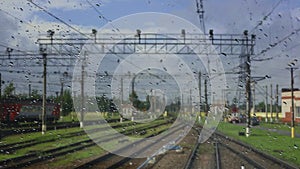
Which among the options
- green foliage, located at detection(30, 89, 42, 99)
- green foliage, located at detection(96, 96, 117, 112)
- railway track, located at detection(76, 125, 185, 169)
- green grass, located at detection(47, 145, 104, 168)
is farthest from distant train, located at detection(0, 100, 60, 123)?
railway track, located at detection(76, 125, 185, 169)

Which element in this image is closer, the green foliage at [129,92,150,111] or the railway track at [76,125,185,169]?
the railway track at [76,125,185,169]

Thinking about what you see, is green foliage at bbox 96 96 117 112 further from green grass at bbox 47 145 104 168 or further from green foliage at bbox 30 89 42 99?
green foliage at bbox 30 89 42 99

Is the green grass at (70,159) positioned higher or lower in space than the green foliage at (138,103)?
lower

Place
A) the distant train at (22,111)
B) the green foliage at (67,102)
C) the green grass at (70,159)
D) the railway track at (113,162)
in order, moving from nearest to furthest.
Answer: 1. the railway track at (113,162)
2. the green grass at (70,159)
3. the green foliage at (67,102)
4. the distant train at (22,111)

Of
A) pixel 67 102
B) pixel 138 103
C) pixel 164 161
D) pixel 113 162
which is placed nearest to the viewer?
pixel 113 162

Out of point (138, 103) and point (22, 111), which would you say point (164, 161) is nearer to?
point (138, 103)

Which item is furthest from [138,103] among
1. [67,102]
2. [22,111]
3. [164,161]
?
[22,111]

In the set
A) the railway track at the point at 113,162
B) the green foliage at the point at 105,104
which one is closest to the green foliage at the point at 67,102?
the green foliage at the point at 105,104

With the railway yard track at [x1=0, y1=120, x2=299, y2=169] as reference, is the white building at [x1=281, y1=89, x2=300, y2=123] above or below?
above

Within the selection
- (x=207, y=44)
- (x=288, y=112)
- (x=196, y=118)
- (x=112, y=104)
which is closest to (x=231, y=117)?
(x=196, y=118)

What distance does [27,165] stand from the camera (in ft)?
52.9

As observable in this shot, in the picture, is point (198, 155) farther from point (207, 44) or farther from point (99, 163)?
point (207, 44)

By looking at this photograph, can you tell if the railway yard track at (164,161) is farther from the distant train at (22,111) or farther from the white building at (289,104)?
the white building at (289,104)

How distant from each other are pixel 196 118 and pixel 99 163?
42.2 meters
